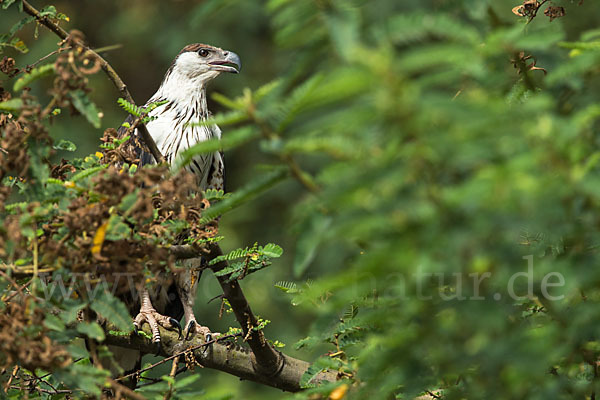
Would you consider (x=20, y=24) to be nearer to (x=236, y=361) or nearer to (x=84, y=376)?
(x=84, y=376)

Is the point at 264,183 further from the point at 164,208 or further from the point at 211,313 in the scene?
the point at 211,313

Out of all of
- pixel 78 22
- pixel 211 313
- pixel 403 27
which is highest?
pixel 403 27

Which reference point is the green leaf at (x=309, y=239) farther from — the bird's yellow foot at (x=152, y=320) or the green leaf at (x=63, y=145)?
the bird's yellow foot at (x=152, y=320)

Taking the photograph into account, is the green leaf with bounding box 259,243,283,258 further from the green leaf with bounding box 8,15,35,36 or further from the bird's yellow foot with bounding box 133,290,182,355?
the green leaf with bounding box 8,15,35,36

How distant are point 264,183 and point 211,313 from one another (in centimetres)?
607

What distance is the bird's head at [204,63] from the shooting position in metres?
5.06

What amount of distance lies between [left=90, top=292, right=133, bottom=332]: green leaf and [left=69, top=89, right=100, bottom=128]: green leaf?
17.9 inches

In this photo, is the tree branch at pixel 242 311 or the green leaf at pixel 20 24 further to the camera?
the tree branch at pixel 242 311

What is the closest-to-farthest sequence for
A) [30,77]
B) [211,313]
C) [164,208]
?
1. [30,77]
2. [164,208]
3. [211,313]

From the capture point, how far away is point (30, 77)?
1939 millimetres

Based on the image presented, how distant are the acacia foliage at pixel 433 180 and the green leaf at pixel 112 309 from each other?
0.49 meters

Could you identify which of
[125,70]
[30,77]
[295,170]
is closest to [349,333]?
[295,170]

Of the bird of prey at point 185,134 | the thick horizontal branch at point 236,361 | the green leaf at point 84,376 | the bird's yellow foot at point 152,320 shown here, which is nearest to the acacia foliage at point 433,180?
the green leaf at point 84,376

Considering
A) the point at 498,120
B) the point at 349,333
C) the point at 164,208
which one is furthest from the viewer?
the point at 349,333
